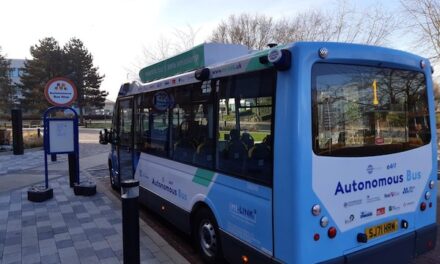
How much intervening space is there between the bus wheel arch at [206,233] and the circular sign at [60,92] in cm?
505

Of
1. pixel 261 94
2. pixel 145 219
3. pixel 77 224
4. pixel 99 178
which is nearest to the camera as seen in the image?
pixel 261 94

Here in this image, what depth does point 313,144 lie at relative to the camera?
296cm

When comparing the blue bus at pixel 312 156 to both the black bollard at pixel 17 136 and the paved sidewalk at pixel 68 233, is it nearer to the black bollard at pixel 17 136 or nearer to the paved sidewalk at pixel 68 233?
the paved sidewalk at pixel 68 233

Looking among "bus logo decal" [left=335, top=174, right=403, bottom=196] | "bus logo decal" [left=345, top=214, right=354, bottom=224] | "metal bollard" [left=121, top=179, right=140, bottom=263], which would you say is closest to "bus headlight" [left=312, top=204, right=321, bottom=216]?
"bus logo decal" [left=335, top=174, right=403, bottom=196]

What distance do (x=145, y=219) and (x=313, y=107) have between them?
4275 millimetres

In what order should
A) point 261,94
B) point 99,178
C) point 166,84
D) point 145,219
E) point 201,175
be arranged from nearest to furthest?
point 261,94, point 201,175, point 166,84, point 145,219, point 99,178

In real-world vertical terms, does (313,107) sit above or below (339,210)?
above

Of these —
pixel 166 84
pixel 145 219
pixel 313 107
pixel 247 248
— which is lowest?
pixel 145 219

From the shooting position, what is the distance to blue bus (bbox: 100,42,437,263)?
9.69 ft

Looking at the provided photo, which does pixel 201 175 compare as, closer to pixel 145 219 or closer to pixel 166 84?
pixel 166 84

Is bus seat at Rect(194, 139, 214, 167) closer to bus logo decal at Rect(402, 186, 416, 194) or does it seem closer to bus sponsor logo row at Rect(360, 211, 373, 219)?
bus sponsor logo row at Rect(360, 211, 373, 219)

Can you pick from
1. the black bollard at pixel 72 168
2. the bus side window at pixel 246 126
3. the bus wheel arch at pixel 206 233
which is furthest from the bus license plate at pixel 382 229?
the black bollard at pixel 72 168

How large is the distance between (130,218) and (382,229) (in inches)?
94.0

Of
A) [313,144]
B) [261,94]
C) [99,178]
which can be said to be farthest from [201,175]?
[99,178]
